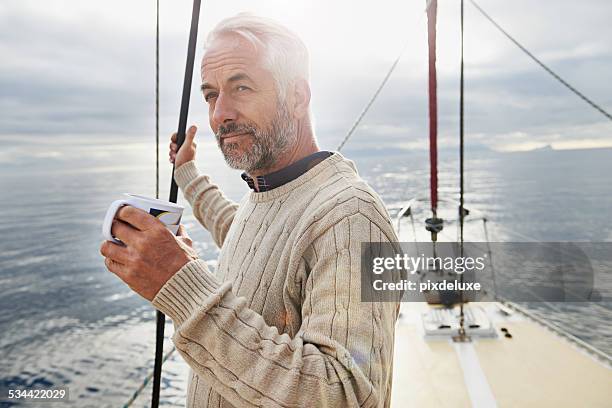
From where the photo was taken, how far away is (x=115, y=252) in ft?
2.13

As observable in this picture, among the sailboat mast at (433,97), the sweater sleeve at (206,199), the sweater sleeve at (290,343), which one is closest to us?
the sweater sleeve at (290,343)

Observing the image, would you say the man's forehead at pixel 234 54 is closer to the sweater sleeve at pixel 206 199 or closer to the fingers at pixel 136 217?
the fingers at pixel 136 217

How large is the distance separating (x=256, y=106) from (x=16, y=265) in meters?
25.4

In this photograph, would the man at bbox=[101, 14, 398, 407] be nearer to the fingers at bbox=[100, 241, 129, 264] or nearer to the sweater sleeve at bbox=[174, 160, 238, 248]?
the fingers at bbox=[100, 241, 129, 264]

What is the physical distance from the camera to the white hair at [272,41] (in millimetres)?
896

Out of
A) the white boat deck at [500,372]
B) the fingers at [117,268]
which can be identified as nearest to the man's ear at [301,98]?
the fingers at [117,268]

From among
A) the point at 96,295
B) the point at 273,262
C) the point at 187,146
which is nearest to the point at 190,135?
the point at 187,146

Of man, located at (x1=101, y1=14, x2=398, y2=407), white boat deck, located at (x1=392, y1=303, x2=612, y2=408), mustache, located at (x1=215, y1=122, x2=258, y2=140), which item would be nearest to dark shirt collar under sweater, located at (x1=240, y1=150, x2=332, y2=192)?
man, located at (x1=101, y1=14, x2=398, y2=407)

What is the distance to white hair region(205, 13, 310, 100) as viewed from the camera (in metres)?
0.90

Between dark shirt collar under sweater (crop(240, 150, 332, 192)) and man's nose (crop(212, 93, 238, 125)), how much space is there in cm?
15

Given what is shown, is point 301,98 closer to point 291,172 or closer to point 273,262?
point 291,172

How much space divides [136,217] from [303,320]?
11.4 inches

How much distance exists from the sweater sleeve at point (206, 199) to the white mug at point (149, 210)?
2.64ft

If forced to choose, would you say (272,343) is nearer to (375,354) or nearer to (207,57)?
(375,354)
